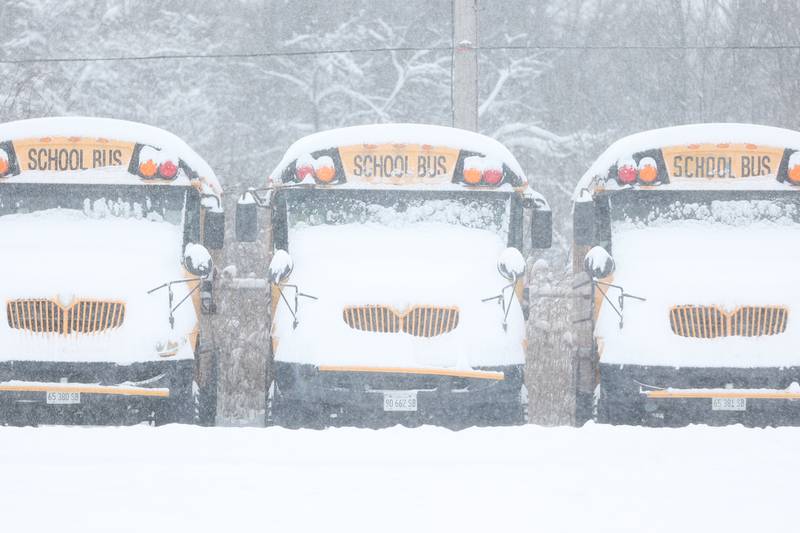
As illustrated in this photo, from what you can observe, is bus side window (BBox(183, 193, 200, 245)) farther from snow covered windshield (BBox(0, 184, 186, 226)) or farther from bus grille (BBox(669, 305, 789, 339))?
bus grille (BBox(669, 305, 789, 339))

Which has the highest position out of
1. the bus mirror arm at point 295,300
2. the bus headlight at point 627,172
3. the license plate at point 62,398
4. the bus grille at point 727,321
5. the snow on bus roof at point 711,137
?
the snow on bus roof at point 711,137

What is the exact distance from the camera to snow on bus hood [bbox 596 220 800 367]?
8352 millimetres

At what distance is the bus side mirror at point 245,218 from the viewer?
29.2 ft

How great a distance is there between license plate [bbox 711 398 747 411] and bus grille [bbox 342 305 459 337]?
1.92 metres

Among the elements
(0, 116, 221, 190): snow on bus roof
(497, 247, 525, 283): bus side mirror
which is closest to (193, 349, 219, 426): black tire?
(0, 116, 221, 190): snow on bus roof

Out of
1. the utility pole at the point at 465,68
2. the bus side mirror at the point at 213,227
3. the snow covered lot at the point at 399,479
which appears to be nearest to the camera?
the snow covered lot at the point at 399,479

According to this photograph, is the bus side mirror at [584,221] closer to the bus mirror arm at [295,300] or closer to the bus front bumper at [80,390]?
the bus mirror arm at [295,300]

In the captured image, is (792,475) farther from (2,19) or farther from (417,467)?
(2,19)

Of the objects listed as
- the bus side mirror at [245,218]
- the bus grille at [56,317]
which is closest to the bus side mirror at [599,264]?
the bus side mirror at [245,218]

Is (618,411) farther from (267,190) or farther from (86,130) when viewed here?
A: (86,130)

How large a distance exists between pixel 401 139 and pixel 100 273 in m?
2.42

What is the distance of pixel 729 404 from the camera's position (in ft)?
27.1

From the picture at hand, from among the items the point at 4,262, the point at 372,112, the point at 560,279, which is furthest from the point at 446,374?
the point at 372,112

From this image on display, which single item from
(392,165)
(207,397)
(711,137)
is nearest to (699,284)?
(711,137)
